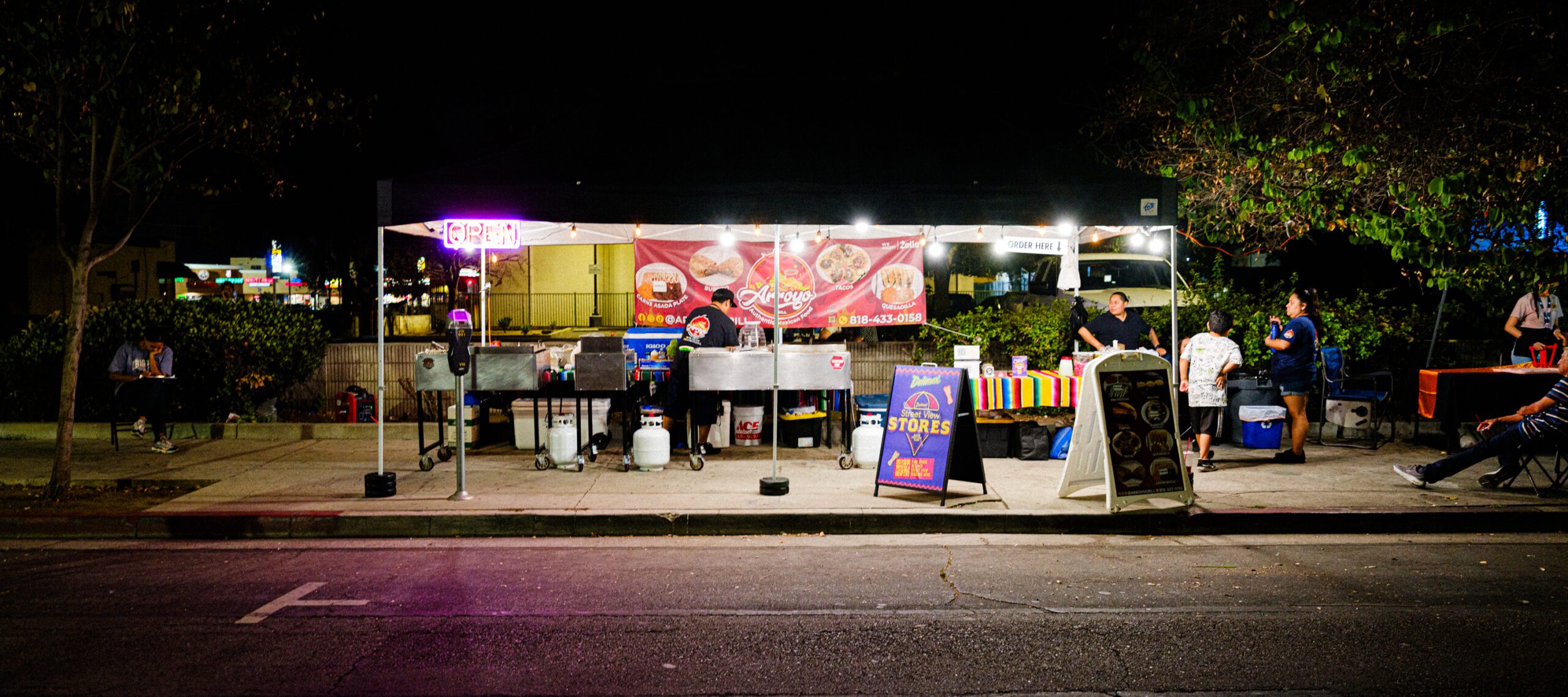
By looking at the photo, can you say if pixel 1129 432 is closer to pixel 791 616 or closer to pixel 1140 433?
pixel 1140 433

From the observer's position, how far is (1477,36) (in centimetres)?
862

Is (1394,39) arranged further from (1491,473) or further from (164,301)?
(164,301)

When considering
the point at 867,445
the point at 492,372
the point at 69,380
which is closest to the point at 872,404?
the point at 867,445

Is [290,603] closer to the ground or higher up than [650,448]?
closer to the ground

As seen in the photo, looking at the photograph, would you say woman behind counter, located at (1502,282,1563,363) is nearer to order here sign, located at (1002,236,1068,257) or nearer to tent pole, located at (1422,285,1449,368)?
tent pole, located at (1422,285,1449,368)

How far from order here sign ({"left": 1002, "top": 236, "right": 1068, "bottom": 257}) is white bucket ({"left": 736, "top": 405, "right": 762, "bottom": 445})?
4085mm

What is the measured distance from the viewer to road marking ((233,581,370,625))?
5.26 meters

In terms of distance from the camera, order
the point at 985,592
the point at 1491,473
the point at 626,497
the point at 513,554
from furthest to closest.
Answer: the point at 1491,473 < the point at 626,497 < the point at 513,554 < the point at 985,592

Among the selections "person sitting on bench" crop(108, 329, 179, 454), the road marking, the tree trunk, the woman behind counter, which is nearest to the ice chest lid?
the woman behind counter

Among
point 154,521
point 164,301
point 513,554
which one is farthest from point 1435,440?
point 164,301

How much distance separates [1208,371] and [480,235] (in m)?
8.34

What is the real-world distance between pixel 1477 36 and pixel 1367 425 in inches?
187

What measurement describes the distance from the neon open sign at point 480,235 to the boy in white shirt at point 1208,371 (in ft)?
26.1

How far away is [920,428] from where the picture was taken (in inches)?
325
